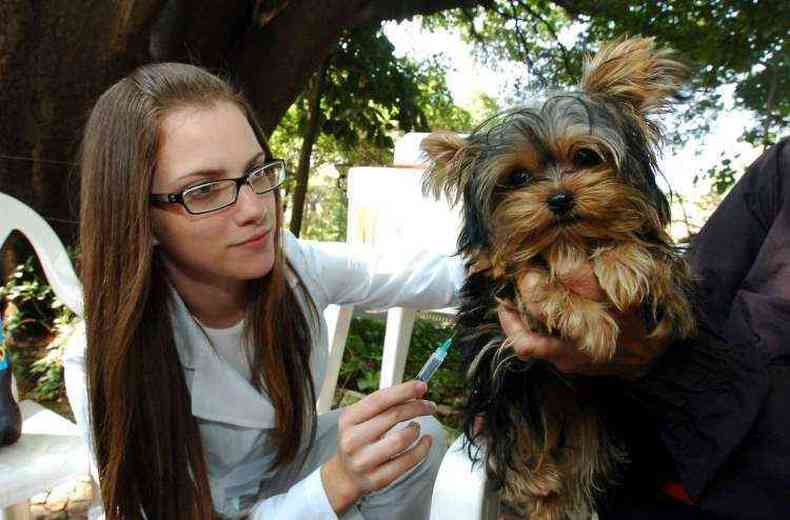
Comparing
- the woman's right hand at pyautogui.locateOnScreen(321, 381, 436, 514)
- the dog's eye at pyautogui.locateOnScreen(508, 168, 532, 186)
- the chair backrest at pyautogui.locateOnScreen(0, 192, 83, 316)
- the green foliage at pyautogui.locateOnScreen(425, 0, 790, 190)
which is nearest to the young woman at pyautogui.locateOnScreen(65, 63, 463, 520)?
the woman's right hand at pyautogui.locateOnScreen(321, 381, 436, 514)

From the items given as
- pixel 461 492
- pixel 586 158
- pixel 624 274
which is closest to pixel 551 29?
pixel 586 158

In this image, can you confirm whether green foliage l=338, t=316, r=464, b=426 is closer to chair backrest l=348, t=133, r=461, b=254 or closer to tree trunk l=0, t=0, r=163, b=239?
chair backrest l=348, t=133, r=461, b=254

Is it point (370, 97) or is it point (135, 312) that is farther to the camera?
point (370, 97)

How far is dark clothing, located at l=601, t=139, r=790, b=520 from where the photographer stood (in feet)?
4.02

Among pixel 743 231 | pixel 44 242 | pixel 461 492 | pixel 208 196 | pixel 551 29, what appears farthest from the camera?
pixel 551 29

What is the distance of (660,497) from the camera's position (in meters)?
1.42

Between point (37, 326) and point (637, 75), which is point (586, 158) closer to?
point (637, 75)

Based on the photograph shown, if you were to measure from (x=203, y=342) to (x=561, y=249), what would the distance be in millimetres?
1072

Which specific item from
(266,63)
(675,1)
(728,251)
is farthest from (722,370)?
(675,1)

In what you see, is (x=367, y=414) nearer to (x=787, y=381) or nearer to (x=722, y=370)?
(x=722, y=370)

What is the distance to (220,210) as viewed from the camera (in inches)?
59.8

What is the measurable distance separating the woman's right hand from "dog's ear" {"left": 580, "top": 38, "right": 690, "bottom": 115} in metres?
0.94

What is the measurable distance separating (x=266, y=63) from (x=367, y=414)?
12.7ft

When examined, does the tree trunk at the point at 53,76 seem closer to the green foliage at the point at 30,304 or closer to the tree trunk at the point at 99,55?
the tree trunk at the point at 99,55
